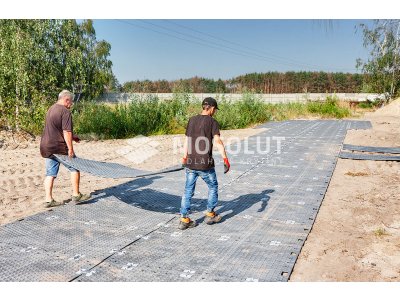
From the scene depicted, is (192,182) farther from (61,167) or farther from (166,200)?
(61,167)

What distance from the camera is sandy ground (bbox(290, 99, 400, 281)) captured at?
10.9ft

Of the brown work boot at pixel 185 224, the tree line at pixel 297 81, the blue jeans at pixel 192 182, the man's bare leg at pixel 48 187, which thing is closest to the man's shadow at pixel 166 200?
the brown work boot at pixel 185 224

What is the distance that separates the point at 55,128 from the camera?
502cm

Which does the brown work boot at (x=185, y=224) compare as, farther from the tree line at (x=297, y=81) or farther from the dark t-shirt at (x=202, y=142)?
the tree line at (x=297, y=81)

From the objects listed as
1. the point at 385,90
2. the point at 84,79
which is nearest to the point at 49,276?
the point at 84,79

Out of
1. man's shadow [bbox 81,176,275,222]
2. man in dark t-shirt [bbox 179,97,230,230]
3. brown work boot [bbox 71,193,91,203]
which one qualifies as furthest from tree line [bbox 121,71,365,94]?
man in dark t-shirt [bbox 179,97,230,230]

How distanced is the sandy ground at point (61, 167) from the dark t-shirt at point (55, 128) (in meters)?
0.85

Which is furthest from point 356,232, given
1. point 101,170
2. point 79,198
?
point 79,198

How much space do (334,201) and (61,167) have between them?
5.72 metres

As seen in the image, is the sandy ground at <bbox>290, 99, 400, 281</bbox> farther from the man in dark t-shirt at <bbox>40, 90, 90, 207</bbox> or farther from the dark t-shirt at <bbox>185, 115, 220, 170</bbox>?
the man in dark t-shirt at <bbox>40, 90, 90, 207</bbox>

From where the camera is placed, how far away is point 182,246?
3.83 meters

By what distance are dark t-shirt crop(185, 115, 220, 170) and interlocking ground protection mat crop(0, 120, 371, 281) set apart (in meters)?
0.80

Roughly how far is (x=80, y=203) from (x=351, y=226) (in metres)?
3.70

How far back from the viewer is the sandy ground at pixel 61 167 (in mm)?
5480
